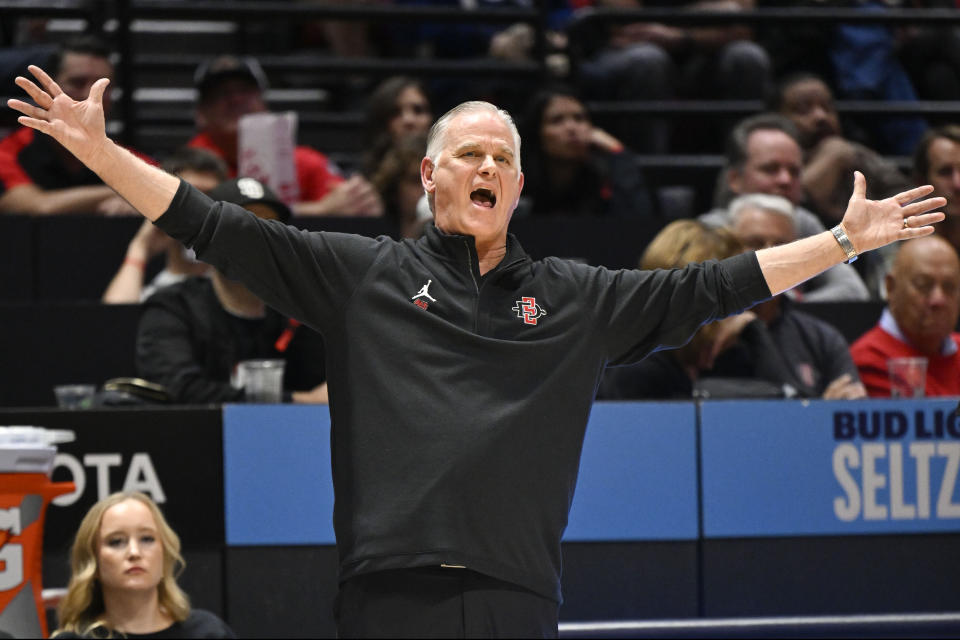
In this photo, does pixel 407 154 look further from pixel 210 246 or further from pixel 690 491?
pixel 210 246

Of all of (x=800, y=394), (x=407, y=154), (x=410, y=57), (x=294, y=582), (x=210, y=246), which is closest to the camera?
(x=210, y=246)

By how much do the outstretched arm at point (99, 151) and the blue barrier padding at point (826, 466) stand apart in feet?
6.99

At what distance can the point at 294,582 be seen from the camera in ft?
13.1

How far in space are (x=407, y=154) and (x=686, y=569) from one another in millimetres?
2198

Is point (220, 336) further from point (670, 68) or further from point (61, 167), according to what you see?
point (670, 68)

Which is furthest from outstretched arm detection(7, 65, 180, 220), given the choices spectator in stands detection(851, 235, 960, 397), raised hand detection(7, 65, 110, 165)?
spectator in stands detection(851, 235, 960, 397)

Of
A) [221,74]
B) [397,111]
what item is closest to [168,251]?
[221,74]

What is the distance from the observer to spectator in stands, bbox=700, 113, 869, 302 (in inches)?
214

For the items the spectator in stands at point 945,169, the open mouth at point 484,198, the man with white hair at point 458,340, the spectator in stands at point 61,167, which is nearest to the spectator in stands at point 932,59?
the spectator in stands at point 945,169

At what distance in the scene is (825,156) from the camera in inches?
242

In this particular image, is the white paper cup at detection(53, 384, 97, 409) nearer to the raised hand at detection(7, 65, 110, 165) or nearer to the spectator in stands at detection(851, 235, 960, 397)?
the raised hand at detection(7, 65, 110, 165)

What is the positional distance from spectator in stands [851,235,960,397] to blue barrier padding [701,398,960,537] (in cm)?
54

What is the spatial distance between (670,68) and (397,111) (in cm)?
195

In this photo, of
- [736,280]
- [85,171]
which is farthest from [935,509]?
[85,171]
